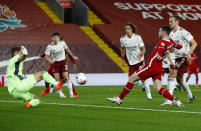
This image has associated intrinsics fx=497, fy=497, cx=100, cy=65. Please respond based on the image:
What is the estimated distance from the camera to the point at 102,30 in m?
33.2

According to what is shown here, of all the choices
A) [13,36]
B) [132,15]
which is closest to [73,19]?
[132,15]

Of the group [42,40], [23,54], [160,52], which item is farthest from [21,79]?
[42,40]

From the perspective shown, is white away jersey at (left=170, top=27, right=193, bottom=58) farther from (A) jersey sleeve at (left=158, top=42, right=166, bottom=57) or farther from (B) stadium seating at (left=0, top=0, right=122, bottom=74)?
(B) stadium seating at (left=0, top=0, right=122, bottom=74)

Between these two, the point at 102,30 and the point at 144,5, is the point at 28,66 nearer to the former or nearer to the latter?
the point at 102,30

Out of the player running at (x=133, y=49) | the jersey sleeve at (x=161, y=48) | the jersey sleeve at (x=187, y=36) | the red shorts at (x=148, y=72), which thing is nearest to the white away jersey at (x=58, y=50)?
the player running at (x=133, y=49)

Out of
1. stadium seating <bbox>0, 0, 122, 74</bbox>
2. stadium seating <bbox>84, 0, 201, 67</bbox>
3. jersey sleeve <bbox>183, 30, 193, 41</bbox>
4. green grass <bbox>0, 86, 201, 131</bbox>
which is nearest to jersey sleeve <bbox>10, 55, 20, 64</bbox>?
green grass <bbox>0, 86, 201, 131</bbox>

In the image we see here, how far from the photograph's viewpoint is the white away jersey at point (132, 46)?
1433cm

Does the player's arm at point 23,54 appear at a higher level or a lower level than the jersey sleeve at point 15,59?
higher

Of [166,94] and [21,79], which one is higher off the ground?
[21,79]

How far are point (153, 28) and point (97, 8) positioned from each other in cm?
444

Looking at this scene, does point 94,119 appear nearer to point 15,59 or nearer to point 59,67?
point 15,59

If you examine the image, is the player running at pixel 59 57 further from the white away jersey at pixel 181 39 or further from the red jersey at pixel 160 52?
the red jersey at pixel 160 52

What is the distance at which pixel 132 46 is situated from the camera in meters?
14.4

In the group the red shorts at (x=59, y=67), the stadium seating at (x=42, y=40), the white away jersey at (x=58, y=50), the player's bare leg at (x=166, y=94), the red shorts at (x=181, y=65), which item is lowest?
the stadium seating at (x=42, y=40)
